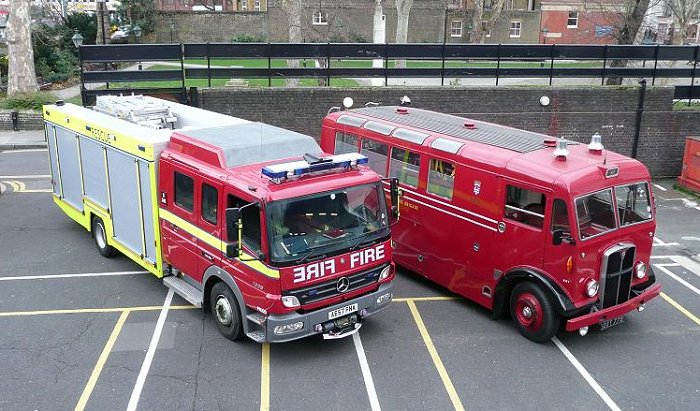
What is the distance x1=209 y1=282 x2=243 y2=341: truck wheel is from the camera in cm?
883

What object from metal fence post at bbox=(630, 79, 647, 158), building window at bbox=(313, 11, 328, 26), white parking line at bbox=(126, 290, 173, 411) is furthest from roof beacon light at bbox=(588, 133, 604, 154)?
building window at bbox=(313, 11, 328, 26)

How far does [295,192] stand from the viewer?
8078mm

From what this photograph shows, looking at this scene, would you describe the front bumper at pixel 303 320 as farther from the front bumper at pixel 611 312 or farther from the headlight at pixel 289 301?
the front bumper at pixel 611 312

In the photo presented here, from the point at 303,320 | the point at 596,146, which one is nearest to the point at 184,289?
the point at 303,320

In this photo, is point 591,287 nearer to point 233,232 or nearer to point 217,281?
point 233,232

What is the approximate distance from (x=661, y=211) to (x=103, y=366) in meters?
13.4

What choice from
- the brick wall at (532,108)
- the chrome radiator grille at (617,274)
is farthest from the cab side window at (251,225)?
the brick wall at (532,108)

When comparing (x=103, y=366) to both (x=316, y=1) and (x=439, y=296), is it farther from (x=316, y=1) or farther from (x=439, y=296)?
(x=316, y=1)

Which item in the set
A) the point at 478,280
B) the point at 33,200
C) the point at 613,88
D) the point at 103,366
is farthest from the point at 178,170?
the point at 613,88

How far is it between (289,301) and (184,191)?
2.47 m

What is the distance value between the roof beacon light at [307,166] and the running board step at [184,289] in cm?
238

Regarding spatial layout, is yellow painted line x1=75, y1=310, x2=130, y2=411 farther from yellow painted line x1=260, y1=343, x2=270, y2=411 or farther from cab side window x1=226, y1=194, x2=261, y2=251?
cab side window x1=226, y1=194, x2=261, y2=251

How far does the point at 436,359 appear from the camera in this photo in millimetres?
8852

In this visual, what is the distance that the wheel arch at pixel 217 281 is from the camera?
8.56 m
